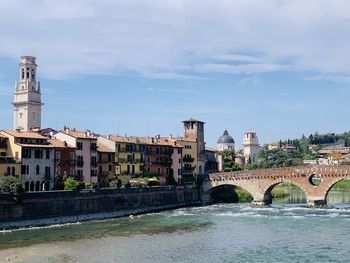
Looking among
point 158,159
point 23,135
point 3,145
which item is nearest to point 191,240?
point 3,145

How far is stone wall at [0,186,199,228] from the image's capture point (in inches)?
2298

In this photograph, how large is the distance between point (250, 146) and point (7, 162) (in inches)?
5134

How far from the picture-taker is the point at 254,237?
174 feet

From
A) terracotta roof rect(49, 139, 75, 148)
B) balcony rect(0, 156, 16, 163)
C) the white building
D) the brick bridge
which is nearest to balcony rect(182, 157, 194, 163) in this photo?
the brick bridge

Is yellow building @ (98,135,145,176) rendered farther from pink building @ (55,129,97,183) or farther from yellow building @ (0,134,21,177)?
yellow building @ (0,134,21,177)

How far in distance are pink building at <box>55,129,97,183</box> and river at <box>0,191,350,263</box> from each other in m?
11.0

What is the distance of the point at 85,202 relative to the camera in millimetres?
67875

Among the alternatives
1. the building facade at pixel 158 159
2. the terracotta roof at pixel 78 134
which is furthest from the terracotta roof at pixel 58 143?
the building facade at pixel 158 159

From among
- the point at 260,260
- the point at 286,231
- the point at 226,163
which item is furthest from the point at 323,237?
the point at 226,163

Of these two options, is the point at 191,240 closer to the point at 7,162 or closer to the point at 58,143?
the point at 7,162

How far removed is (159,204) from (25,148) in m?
23.4

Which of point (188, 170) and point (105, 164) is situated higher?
Answer: point (105, 164)

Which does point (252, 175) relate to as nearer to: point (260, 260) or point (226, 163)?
point (226, 163)

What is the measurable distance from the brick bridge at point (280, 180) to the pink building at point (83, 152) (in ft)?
78.1
